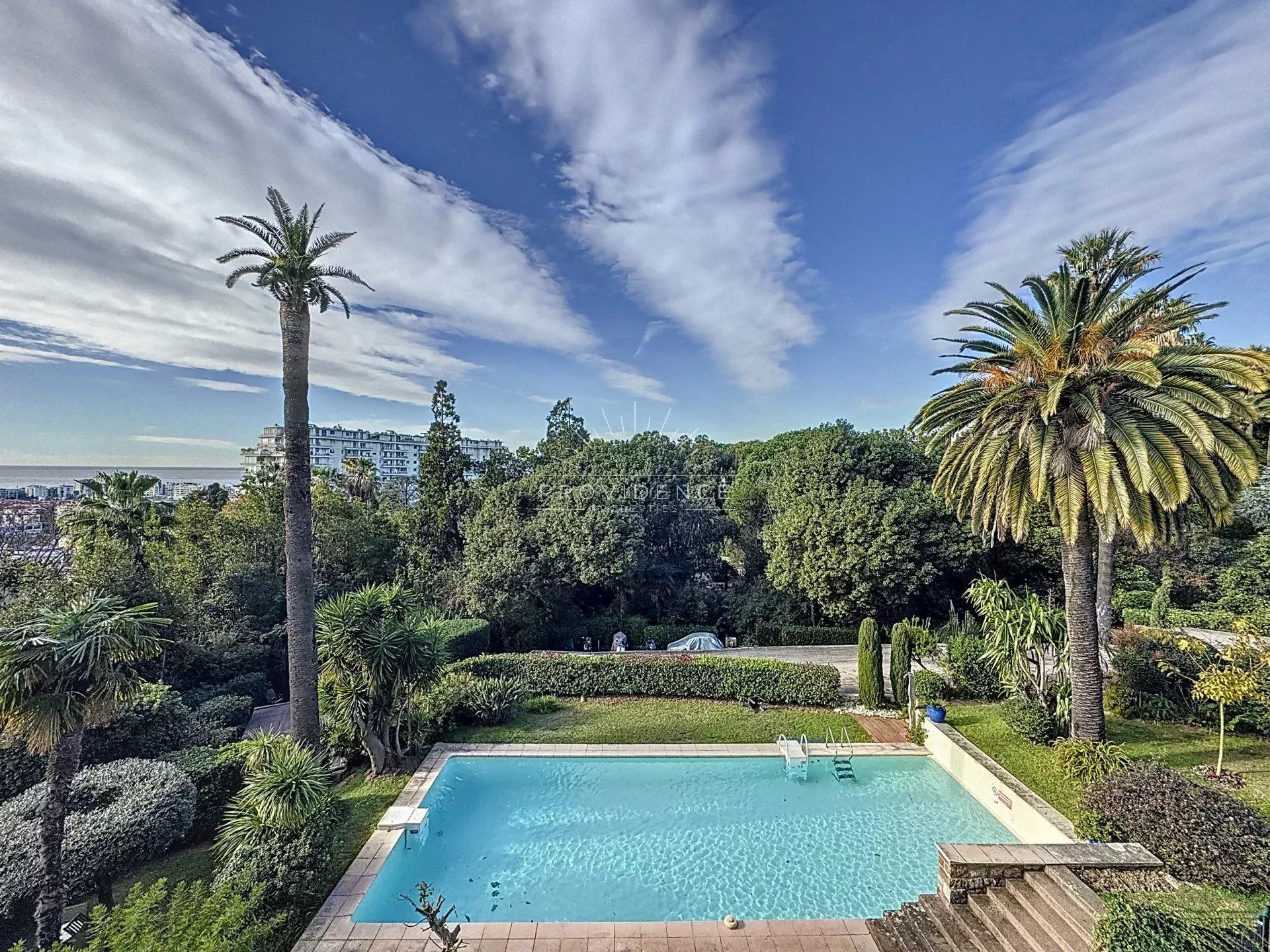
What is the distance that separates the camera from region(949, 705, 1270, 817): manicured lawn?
9.20m

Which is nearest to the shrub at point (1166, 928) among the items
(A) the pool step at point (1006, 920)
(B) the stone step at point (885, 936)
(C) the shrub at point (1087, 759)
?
(A) the pool step at point (1006, 920)

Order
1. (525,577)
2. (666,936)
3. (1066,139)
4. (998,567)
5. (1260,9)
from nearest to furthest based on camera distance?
1. (666,936)
2. (1260,9)
3. (1066,139)
4. (525,577)
5. (998,567)

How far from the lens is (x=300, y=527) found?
10508 mm

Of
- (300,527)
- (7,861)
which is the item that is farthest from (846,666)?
(7,861)

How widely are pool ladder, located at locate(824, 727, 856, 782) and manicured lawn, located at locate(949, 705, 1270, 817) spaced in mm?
2505

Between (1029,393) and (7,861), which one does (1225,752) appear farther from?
(7,861)

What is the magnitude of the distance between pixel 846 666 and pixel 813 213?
15417 millimetres

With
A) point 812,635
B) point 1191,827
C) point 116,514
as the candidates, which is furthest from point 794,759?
point 116,514

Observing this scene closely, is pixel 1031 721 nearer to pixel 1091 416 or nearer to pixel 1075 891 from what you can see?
pixel 1075 891

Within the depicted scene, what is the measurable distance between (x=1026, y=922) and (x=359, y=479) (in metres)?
35.7

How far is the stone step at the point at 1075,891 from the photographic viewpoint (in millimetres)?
5855

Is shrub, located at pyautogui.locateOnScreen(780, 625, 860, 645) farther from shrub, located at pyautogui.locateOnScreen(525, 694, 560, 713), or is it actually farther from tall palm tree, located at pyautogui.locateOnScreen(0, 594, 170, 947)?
tall palm tree, located at pyautogui.locateOnScreen(0, 594, 170, 947)

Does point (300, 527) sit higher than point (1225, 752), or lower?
higher

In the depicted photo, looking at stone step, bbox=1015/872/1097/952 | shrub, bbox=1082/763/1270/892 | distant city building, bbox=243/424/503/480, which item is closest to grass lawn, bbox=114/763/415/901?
stone step, bbox=1015/872/1097/952
